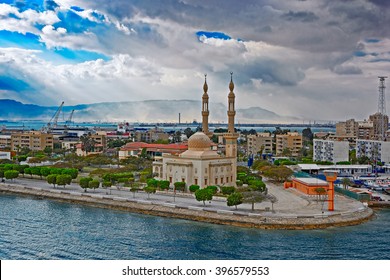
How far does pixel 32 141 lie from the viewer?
4809cm

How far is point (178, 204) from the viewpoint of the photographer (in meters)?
20.6

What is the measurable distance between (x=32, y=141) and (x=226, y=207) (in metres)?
32.7

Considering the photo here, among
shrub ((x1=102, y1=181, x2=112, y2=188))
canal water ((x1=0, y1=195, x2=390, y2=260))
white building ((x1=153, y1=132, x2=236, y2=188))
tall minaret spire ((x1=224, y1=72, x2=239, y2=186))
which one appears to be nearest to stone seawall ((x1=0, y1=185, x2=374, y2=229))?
canal water ((x1=0, y1=195, x2=390, y2=260))

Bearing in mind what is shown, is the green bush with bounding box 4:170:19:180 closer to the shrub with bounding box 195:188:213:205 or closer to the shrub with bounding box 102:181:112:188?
the shrub with bounding box 102:181:112:188

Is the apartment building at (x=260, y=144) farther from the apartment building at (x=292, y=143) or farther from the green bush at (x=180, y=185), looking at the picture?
the green bush at (x=180, y=185)

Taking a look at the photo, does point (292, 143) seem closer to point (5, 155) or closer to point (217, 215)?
point (5, 155)

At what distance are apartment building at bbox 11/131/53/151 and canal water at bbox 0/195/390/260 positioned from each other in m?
29.1

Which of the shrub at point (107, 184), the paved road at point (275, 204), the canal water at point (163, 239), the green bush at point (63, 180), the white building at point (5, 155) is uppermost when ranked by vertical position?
the white building at point (5, 155)

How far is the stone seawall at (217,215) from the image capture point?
1756 cm

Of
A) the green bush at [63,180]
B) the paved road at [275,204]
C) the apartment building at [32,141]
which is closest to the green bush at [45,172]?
the paved road at [275,204]

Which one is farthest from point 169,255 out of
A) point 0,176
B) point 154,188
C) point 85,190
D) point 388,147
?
point 388,147

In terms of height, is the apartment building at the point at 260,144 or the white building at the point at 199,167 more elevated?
the apartment building at the point at 260,144

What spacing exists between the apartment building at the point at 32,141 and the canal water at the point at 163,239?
2913 centimetres

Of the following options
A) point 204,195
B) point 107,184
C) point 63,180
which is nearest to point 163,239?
point 204,195
